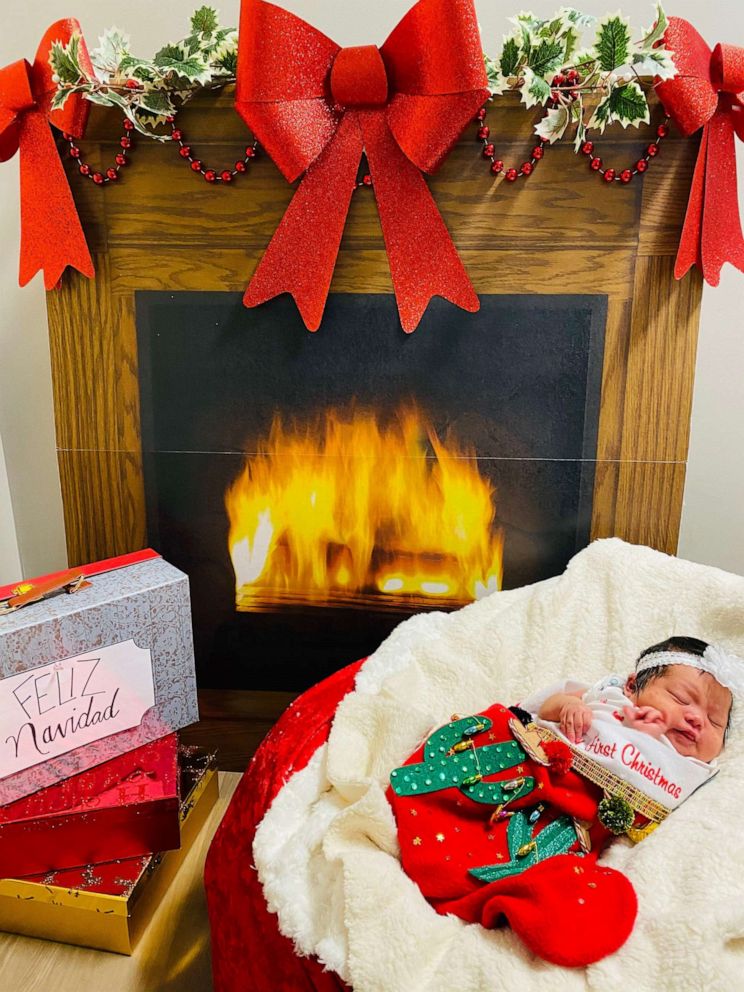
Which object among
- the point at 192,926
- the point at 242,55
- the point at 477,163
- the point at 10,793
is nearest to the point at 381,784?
the point at 192,926

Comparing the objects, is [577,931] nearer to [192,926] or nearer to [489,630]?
[489,630]

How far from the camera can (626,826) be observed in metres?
1.08

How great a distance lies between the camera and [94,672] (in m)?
1.30

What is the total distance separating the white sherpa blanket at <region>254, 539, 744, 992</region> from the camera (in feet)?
2.90

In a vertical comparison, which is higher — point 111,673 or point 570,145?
point 570,145

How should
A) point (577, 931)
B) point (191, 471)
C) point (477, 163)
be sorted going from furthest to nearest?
point (191, 471)
point (477, 163)
point (577, 931)

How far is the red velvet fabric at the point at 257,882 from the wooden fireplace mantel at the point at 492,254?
2.27ft

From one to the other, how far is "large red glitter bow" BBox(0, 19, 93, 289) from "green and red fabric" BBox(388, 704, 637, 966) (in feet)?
3.70

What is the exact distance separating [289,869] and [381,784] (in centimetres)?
18

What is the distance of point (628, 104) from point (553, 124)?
0.12 meters

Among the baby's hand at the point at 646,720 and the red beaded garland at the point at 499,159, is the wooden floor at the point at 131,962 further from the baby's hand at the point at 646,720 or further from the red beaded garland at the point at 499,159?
the red beaded garland at the point at 499,159

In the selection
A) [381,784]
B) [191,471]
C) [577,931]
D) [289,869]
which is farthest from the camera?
[191,471]

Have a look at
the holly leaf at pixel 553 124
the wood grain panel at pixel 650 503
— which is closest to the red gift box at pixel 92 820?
the wood grain panel at pixel 650 503

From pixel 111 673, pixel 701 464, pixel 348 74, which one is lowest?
pixel 111 673
